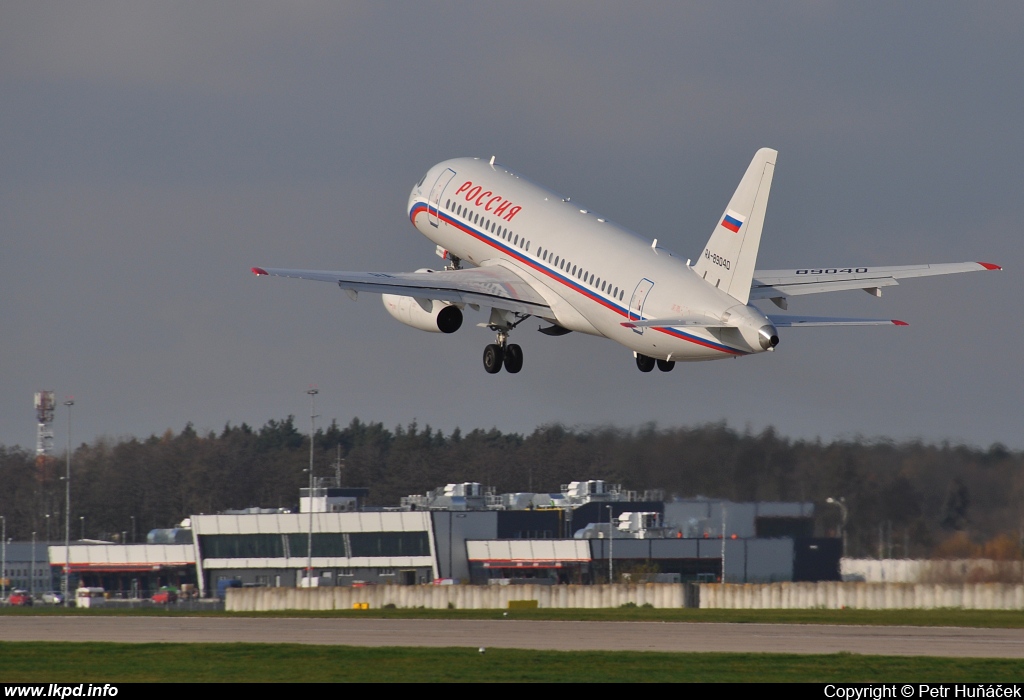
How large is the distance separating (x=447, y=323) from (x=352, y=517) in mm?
51969

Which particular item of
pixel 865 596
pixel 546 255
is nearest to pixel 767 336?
pixel 546 255

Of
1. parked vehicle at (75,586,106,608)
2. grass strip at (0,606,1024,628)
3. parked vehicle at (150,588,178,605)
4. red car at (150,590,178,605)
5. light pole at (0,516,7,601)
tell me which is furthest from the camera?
light pole at (0,516,7,601)

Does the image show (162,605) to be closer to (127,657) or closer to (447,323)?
(447,323)

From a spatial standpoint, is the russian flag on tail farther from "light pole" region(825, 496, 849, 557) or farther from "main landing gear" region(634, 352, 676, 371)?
"light pole" region(825, 496, 849, 557)

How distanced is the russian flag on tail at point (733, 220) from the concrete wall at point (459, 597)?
70.6 feet

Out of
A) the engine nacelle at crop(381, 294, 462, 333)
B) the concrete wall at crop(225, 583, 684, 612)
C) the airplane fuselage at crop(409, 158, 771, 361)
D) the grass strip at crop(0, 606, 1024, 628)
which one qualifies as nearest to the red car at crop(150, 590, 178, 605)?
the concrete wall at crop(225, 583, 684, 612)

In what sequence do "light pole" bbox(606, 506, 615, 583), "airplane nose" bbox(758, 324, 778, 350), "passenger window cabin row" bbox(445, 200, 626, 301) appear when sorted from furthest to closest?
"light pole" bbox(606, 506, 615, 583) < "passenger window cabin row" bbox(445, 200, 626, 301) < "airplane nose" bbox(758, 324, 778, 350)

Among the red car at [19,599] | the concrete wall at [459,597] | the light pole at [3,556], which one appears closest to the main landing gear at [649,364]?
the concrete wall at [459,597]

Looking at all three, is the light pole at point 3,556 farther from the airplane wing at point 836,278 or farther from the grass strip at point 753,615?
the airplane wing at point 836,278

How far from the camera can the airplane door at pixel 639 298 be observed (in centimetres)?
4597

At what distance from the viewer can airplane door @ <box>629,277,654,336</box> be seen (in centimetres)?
4597

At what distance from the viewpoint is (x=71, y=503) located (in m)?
111

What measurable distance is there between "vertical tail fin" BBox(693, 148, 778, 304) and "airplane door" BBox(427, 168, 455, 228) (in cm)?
1700

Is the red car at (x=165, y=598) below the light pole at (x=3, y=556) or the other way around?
below
